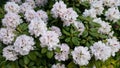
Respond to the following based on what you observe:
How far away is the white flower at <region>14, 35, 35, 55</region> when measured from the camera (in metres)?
3.07

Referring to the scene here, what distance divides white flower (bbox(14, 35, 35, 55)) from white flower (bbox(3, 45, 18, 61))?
0.24 ft

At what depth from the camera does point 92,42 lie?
3.38 m

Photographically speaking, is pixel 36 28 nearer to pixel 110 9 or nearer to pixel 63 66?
pixel 63 66

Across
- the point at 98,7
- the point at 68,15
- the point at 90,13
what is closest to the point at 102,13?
the point at 98,7

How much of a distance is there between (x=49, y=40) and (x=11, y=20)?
1.62ft

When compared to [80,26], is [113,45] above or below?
below

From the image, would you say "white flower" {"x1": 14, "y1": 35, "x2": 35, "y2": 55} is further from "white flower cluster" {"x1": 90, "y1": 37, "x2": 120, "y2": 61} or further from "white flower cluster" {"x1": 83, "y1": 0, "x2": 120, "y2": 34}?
"white flower cluster" {"x1": 83, "y1": 0, "x2": 120, "y2": 34}

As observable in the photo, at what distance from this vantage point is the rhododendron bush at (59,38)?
3145 millimetres

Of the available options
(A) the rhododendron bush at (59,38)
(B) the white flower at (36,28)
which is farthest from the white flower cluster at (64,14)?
(B) the white flower at (36,28)

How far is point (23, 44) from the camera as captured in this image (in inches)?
121

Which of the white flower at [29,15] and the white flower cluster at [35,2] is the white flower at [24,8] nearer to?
the white flower cluster at [35,2]

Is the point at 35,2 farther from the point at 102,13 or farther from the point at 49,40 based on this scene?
the point at 49,40

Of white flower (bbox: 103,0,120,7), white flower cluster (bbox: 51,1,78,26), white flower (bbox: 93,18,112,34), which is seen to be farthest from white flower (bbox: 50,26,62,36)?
white flower (bbox: 103,0,120,7)

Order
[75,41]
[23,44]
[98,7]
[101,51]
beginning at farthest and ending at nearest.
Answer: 1. [98,7]
2. [75,41]
3. [101,51]
4. [23,44]
